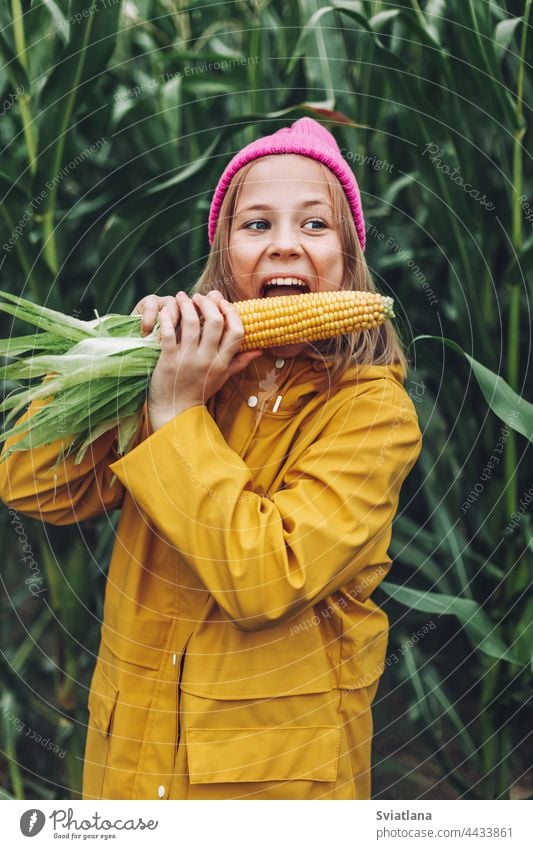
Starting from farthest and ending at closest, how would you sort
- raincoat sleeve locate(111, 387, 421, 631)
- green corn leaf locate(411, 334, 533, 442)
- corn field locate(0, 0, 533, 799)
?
corn field locate(0, 0, 533, 799), green corn leaf locate(411, 334, 533, 442), raincoat sleeve locate(111, 387, 421, 631)

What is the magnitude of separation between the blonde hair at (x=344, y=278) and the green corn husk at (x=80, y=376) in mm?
153

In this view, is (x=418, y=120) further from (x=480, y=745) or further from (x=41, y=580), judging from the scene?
(x=41, y=580)

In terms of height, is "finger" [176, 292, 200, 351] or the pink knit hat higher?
the pink knit hat

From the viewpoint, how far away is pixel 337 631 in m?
1.01

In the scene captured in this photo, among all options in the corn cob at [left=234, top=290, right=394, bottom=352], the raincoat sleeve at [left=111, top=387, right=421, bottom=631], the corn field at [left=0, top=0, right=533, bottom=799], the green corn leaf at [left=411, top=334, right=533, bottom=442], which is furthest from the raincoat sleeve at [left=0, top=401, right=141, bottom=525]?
the green corn leaf at [left=411, top=334, right=533, bottom=442]

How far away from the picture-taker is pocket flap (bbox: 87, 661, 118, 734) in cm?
104

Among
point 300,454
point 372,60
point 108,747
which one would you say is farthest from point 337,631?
point 372,60

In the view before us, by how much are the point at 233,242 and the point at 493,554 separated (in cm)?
76

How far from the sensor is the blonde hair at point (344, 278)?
1.01 meters

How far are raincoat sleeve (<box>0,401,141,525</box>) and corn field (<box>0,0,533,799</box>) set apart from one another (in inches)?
13.7

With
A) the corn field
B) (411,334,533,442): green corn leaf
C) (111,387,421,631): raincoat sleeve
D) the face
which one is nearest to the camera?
(111,387,421,631): raincoat sleeve

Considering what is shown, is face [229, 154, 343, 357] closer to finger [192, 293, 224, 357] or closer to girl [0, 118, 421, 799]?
girl [0, 118, 421, 799]

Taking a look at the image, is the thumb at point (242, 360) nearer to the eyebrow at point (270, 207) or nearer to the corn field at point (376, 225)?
the eyebrow at point (270, 207)

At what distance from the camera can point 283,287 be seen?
101 cm
